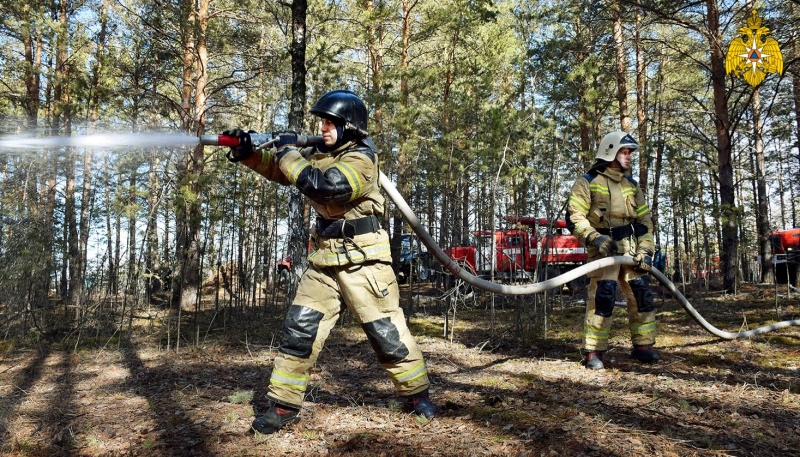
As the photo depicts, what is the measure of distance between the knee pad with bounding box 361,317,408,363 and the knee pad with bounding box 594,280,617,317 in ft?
7.87

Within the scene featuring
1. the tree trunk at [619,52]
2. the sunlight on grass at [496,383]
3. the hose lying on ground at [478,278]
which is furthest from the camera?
the tree trunk at [619,52]

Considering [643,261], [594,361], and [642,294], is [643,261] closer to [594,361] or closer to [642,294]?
[642,294]

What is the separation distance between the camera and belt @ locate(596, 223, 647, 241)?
16.1 ft

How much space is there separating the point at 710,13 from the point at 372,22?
20.9ft

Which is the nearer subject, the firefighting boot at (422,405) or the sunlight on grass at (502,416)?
the sunlight on grass at (502,416)

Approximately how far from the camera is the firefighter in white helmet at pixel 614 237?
4785 millimetres

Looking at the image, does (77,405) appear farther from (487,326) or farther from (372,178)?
(487,326)

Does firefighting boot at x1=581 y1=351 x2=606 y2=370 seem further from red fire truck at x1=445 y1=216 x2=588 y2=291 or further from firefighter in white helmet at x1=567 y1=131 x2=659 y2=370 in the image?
red fire truck at x1=445 y1=216 x2=588 y2=291

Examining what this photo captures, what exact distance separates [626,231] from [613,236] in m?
0.13

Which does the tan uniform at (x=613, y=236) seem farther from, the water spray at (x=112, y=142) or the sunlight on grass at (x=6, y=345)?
the sunlight on grass at (x=6, y=345)

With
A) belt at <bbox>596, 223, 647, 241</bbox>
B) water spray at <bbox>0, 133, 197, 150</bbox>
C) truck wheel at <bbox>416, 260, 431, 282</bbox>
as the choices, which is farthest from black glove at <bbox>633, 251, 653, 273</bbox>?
water spray at <bbox>0, 133, 197, 150</bbox>

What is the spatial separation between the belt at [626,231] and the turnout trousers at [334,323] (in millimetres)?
2611

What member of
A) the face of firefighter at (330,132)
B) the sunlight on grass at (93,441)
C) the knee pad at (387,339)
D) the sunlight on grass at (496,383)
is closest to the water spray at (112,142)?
the face of firefighter at (330,132)

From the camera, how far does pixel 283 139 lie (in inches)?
135
